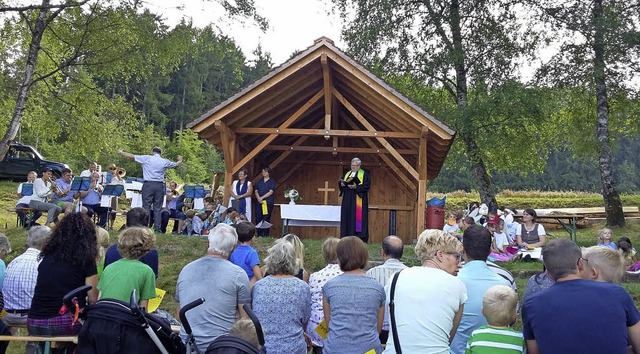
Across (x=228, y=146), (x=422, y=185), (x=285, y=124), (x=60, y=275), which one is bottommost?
(x=60, y=275)

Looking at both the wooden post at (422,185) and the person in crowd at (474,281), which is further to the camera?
the wooden post at (422,185)

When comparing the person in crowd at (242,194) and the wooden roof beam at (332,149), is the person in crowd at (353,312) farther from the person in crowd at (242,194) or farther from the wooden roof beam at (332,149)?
the wooden roof beam at (332,149)

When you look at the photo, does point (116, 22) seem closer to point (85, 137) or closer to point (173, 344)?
point (85, 137)

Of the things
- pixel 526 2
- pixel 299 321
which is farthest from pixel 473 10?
pixel 299 321

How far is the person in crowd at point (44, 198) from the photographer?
496 inches

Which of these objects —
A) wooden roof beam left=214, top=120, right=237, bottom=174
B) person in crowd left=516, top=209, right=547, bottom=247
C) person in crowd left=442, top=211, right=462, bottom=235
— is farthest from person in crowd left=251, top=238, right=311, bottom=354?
person in crowd left=442, top=211, right=462, bottom=235

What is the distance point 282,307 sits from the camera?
14.3 ft

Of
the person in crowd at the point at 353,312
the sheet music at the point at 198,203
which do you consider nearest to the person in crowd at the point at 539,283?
the person in crowd at the point at 353,312

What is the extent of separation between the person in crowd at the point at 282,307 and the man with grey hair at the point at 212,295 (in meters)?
0.16

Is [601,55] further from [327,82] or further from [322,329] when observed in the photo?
[322,329]

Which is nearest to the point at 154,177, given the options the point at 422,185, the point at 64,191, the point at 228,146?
the point at 228,146

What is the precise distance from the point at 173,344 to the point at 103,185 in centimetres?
1099

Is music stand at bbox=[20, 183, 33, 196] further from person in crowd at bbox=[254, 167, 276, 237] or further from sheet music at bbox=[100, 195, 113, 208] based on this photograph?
person in crowd at bbox=[254, 167, 276, 237]

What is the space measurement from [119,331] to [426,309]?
Answer: 1904 mm
